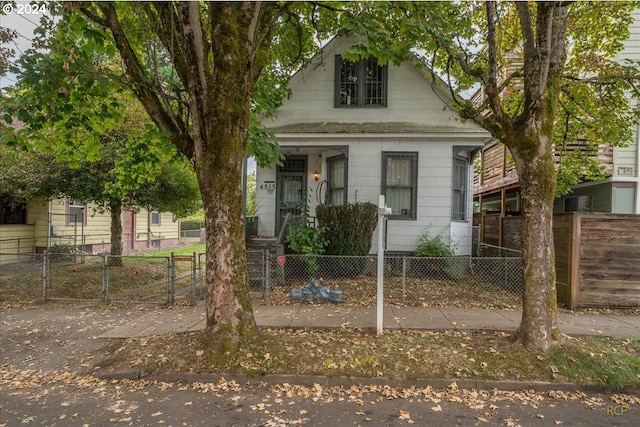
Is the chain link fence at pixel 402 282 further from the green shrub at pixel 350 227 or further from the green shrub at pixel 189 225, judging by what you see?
the green shrub at pixel 189 225

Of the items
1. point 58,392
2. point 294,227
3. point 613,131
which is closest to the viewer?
point 58,392

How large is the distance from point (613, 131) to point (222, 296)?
8734 mm

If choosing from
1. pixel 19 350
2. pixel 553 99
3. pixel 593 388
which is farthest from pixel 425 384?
pixel 19 350

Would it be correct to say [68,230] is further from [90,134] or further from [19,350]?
[19,350]

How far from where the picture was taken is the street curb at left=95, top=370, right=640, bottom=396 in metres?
4.58

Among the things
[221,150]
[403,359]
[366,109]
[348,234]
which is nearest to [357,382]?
[403,359]

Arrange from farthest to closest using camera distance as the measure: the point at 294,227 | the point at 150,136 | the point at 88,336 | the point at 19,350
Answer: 1. the point at 294,227
2. the point at 150,136
3. the point at 88,336
4. the point at 19,350

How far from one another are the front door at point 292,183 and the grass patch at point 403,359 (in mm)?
6848

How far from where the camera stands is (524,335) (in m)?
5.23

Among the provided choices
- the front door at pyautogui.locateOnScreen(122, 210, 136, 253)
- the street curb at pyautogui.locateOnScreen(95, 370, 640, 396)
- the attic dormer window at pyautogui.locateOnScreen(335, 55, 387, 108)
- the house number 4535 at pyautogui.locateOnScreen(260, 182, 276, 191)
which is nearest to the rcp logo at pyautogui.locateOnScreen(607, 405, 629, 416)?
the street curb at pyautogui.locateOnScreen(95, 370, 640, 396)

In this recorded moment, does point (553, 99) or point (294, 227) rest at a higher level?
point (553, 99)

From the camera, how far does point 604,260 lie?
770cm

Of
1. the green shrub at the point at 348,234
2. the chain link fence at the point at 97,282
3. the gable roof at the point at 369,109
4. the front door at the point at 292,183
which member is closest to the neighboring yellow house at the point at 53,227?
the chain link fence at the point at 97,282

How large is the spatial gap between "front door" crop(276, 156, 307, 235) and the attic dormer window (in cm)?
233
